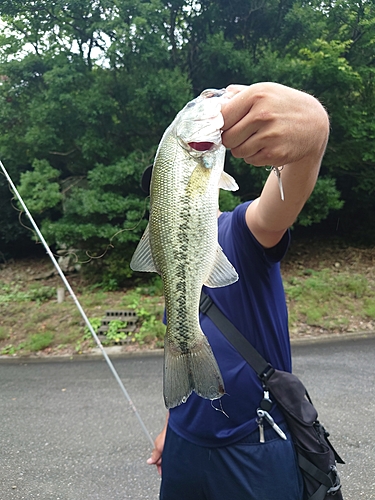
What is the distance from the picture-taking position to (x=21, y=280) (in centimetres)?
1080

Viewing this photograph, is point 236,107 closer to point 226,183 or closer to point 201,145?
point 201,145

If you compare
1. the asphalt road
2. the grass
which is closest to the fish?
the asphalt road

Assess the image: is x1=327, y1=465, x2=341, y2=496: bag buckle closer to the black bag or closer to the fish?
the black bag

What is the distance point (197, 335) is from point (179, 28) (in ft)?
35.3

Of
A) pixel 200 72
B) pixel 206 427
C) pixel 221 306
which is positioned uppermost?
pixel 200 72

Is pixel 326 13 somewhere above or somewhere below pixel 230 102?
above

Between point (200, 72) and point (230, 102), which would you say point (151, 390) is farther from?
point (200, 72)

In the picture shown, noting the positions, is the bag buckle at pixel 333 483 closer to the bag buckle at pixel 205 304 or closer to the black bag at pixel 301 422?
the black bag at pixel 301 422

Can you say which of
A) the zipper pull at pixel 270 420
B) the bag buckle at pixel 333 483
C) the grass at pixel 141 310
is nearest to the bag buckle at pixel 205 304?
the zipper pull at pixel 270 420

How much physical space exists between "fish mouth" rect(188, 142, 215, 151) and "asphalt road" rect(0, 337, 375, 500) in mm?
3062

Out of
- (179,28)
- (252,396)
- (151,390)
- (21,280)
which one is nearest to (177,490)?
(252,396)

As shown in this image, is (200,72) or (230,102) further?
(200,72)

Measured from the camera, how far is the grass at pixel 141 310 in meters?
6.78

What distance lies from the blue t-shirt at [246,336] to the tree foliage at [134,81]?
676 centimetres
